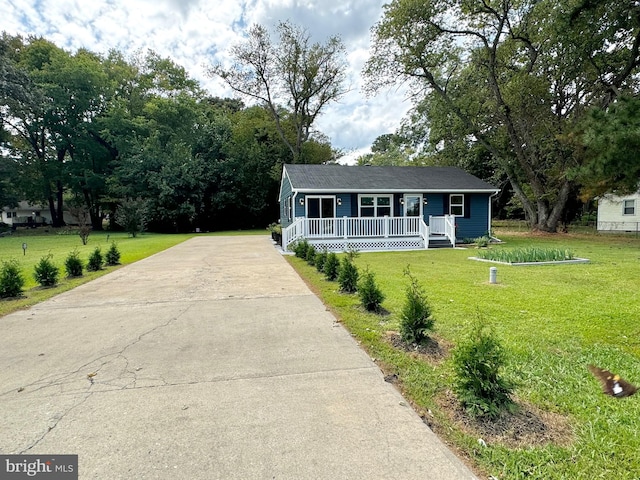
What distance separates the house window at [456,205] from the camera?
16.8 m

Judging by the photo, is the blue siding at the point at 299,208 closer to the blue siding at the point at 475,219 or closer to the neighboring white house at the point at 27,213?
the blue siding at the point at 475,219

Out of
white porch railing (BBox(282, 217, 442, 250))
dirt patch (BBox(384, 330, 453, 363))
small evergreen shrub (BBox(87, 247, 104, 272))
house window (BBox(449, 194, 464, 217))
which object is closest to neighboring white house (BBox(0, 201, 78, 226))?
small evergreen shrub (BBox(87, 247, 104, 272))

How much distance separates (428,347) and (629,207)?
27.9m

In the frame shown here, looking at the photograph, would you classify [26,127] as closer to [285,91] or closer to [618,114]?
[285,91]

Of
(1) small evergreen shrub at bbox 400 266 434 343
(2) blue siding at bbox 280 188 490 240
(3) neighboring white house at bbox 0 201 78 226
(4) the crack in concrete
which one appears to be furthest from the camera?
(3) neighboring white house at bbox 0 201 78 226

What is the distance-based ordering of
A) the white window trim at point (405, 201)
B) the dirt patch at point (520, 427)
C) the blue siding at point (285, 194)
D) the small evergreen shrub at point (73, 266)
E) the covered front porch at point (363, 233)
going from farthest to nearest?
1. the blue siding at point (285, 194)
2. the white window trim at point (405, 201)
3. the covered front porch at point (363, 233)
4. the small evergreen shrub at point (73, 266)
5. the dirt patch at point (520, 427)

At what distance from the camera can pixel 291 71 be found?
29719 mm

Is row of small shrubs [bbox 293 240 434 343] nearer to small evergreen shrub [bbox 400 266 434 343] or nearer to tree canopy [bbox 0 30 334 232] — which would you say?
small evergreen shrub [bbox 400 266 434 343]

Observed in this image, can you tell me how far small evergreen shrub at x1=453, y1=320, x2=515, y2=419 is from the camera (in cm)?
252

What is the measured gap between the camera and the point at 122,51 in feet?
121

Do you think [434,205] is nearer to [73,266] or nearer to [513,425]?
[73,266]

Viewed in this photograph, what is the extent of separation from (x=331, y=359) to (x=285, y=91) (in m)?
30.9

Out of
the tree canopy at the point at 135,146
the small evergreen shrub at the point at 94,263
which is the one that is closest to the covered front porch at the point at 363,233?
the small evergreen shrub at the point at 94,263

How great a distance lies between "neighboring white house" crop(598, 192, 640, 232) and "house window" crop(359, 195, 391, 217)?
15770 mm
